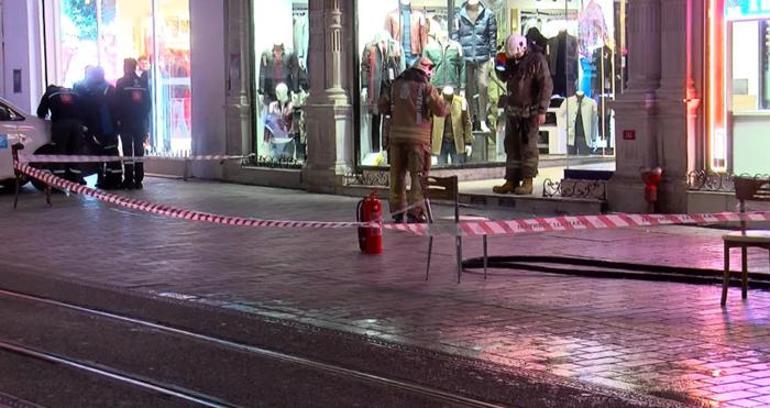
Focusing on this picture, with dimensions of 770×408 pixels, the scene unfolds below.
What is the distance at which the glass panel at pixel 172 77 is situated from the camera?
23.0 meters

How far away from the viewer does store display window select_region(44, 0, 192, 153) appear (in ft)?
76.1

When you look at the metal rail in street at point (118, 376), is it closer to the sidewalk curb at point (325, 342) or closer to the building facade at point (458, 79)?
the sidewalk curb at point (325, 342)

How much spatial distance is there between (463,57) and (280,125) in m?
3.53

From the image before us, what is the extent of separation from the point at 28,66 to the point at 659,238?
18588mm

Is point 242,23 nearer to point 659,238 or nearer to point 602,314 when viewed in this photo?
point 659,238

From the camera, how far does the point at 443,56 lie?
1941cm

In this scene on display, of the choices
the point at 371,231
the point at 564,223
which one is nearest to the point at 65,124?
the point at 371,231

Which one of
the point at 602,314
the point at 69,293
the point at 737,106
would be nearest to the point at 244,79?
the point at 737,106

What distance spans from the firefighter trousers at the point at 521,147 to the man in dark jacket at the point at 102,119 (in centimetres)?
726

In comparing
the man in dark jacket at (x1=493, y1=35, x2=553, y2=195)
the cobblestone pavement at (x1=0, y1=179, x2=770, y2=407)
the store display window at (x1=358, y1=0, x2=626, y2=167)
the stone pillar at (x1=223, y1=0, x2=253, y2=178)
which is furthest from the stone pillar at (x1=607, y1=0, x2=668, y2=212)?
the stone pillar at (x1=223, y1=0, x2=253, y2=178)

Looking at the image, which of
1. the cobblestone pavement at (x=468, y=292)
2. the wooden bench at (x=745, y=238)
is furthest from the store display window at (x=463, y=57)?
the wooden bench at (x=745, y=238)

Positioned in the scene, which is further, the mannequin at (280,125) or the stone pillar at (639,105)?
the mannequin at (280,125)

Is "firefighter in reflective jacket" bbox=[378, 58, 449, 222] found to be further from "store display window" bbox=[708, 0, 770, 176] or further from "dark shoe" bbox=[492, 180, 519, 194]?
"store display window" bbox=[708, 0, 770, 176]

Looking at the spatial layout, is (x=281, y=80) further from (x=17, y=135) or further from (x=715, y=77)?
(x=715, y=77)
